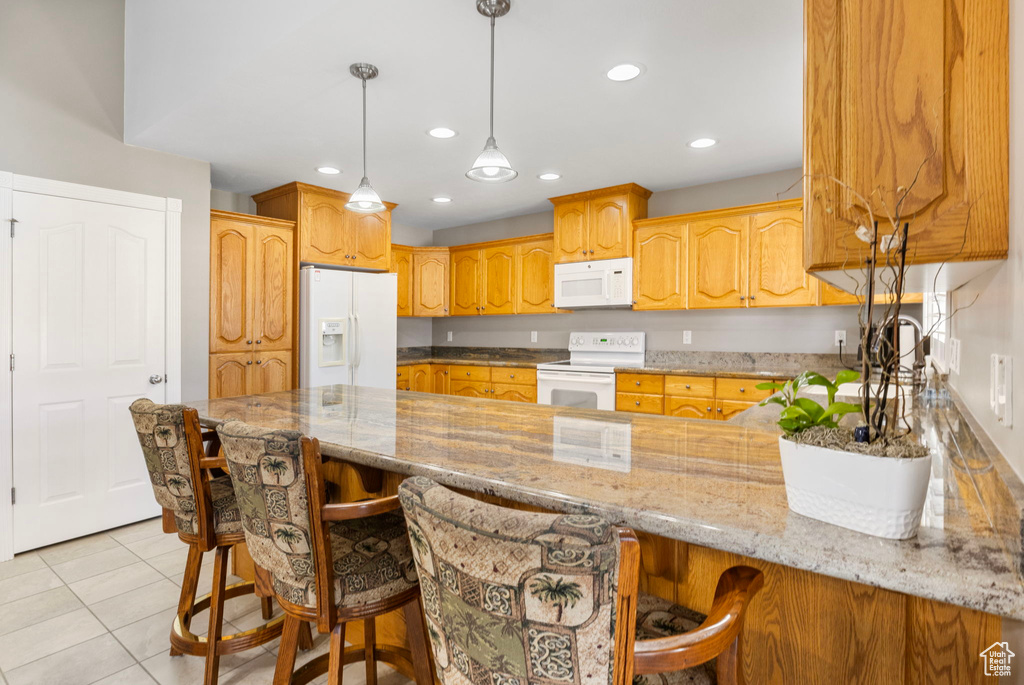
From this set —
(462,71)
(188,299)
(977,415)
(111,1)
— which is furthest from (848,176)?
(111,1)

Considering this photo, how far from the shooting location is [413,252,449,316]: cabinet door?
18.8 feet

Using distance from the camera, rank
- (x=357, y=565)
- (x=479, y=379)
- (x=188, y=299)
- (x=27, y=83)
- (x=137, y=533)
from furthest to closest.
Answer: (x=479, y=379), (x=188, y=299), (x=137, y=533), (x=27, y=83), (x=357, y=565)

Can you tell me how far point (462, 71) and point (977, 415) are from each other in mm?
2262

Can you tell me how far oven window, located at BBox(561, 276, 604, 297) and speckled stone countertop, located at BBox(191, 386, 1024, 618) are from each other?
102 inches

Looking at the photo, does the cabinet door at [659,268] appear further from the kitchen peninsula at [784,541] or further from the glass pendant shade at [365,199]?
the kitchen peninsula at [784,541]

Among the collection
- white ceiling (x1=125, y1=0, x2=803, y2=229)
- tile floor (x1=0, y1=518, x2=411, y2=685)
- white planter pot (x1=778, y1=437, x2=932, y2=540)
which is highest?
white ceiling (x1=125, y1=0, x2=803, y2=229)

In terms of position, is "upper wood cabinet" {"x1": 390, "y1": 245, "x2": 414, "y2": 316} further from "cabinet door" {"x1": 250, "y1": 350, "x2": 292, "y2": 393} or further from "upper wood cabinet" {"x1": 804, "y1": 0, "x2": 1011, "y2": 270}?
"upper wood cabinet" {"x1": 804, "y1": 0, "x2": 1011, "y2": 270}

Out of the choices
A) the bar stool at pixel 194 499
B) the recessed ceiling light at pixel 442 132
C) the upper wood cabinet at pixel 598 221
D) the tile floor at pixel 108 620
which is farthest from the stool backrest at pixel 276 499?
the upper wood cabinet at pixel 598 221

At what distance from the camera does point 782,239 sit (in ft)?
12.4

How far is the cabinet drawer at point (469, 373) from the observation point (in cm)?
518

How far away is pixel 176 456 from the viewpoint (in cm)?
162

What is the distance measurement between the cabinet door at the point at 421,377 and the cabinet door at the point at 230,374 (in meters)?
1.79

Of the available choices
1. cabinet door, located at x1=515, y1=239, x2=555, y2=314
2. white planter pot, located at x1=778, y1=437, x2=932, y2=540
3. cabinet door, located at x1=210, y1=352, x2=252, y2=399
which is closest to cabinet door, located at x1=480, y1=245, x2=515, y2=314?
cabinet door, located at x1=515, y1=239, x2=555, y2=314

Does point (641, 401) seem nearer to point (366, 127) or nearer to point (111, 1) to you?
point (366, 127)
